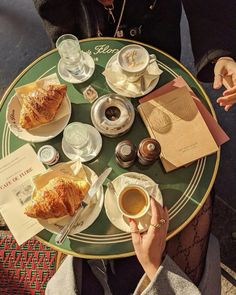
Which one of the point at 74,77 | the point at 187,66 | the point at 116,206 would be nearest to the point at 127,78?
the point at 74,77

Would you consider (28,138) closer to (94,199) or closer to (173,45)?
(94,199)

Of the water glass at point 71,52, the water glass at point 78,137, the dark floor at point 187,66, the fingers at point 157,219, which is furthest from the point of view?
the dark floor at point 187,66

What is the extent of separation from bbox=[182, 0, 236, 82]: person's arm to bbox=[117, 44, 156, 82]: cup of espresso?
0.32 metres

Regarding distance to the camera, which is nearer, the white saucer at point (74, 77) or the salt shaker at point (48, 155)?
the salt shaker at point (48, 155)

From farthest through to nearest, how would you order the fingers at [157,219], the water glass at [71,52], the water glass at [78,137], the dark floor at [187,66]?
the dark floor at [187,66], the water glass at [71,52], the water glass at [78,137], the fingers at [157,219]

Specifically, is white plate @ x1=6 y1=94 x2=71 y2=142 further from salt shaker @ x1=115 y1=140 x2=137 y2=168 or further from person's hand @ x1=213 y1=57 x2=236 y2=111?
person's hand @ x1=213 y1=57 x2=236 y2=111

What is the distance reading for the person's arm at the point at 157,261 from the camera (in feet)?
4.03

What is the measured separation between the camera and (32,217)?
4.23ft

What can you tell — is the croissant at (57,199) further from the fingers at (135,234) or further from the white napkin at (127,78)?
the white napkin at (127,78)

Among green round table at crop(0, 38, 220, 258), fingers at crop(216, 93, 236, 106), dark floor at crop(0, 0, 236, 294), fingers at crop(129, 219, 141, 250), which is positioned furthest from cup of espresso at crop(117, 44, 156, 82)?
dark floor at crop(0, 0, 236, 294)

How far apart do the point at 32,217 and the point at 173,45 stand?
1.19 meters

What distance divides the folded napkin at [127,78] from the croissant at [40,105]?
0.22m

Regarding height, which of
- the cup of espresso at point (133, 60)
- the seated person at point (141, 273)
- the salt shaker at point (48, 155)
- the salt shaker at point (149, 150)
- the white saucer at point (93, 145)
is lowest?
the seated person at point (141, 273)

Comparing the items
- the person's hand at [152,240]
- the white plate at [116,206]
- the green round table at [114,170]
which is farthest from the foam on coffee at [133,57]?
→ the person's hand at [152,240]
